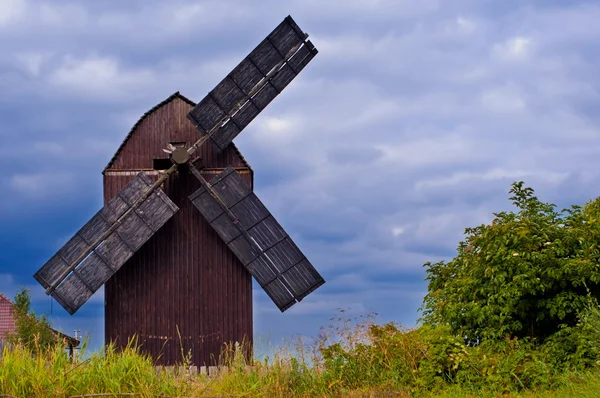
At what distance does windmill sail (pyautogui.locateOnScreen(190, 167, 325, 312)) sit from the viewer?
1557 centimetres

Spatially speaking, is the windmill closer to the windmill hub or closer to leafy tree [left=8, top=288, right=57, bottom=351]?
the windmill hub

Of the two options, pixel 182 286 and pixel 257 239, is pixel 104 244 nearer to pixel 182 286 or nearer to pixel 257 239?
pixel 182 286

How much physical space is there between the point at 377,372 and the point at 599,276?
3.94 metres

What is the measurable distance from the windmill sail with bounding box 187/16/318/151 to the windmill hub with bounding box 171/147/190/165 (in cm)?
133

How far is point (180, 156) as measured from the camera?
15.8 metres

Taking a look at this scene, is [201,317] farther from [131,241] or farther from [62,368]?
[62,368]

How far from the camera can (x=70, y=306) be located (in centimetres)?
1585

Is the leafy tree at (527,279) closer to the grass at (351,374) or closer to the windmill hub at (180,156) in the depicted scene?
the grass at (351,374)

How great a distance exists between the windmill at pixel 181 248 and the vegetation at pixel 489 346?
8.03 feet

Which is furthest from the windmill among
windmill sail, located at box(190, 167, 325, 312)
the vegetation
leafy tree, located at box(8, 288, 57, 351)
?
leafy tree, located at box(8, 288, 57, 351)

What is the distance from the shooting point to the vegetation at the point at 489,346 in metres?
11.4

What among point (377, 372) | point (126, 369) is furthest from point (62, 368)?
point (377, 372)

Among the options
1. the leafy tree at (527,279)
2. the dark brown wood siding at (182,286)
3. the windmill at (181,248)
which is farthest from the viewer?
the dark brown wood siding at (182,286)

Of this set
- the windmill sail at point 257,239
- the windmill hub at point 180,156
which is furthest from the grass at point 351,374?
the windmill hub at point 180,156
